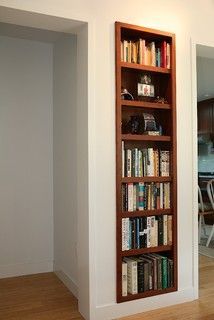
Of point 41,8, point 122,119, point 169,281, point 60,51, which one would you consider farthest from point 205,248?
point 41,8

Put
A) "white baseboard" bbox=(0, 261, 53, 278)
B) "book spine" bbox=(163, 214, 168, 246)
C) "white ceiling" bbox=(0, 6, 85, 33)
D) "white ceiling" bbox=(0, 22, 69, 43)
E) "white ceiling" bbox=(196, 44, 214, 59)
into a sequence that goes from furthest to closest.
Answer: "white baseboard" bbox=(0, 261, 53, 278)
"white ceiling" bbox=(0, 22, 69, 43)
"white ceiling" bbox=(196, 44, 214, 59)
"book spine" bbox=(163, 214, 168, 246)
"white ceiling" bbox=(0, 6, 85, 33)

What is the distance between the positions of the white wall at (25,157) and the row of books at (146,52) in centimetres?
124

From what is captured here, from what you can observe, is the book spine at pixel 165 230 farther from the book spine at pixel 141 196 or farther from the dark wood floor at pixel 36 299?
the dark wood floor at pixel 36 299

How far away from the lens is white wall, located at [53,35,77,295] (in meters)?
2.73

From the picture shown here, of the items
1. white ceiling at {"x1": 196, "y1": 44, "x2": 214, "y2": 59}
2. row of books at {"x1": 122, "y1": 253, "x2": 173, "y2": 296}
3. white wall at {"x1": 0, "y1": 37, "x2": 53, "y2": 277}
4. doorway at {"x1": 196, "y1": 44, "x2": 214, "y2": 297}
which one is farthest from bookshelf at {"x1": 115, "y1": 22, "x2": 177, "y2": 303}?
white wall at {"x1": 0, "y1": 37, "x2": 53, "y2": 277}

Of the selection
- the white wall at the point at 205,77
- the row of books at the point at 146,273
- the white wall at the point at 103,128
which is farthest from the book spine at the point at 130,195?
the white wall at the point at 205,77

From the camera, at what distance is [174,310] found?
236 centimetres

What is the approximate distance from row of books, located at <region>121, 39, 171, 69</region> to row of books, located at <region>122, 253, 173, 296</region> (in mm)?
1551

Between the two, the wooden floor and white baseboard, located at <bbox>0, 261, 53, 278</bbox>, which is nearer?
the wooden floor

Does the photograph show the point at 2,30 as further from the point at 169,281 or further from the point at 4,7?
the point at 169,281

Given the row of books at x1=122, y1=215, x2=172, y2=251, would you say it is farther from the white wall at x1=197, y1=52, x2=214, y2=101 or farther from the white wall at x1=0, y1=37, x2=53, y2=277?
the white wall at x1=197, y1=52, x2=214, y2=101

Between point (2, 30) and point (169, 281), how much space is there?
277cm

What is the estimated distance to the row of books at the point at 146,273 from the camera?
2.31 m

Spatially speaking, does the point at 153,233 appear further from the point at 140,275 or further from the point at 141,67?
the point at 141,67
